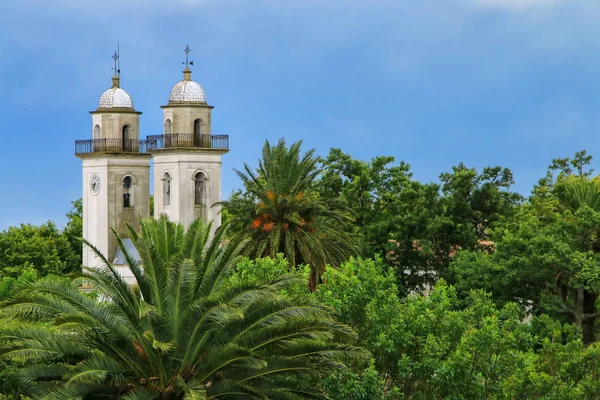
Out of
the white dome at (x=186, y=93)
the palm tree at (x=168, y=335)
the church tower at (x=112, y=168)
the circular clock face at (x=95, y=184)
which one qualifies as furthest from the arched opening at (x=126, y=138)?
the palm tree at (x=168, y=335)

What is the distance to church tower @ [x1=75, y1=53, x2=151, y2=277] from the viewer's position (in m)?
83.5

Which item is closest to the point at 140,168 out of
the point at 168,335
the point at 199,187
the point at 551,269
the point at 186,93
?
the point at 199,187

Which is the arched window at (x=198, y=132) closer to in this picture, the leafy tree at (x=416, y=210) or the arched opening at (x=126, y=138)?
the arched opening at (x=126, y=138)

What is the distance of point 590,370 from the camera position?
33.1 m

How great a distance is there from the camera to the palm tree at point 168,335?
26953 mm

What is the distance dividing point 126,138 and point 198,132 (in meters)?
5.67

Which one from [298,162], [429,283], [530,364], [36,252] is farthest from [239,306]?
[36,252]

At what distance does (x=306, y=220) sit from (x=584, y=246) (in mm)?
9038

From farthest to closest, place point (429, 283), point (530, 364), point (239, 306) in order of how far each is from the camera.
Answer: point (429, 283) → point (530, 364) → point (239, 306)

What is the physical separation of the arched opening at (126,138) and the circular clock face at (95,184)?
2.43 metres

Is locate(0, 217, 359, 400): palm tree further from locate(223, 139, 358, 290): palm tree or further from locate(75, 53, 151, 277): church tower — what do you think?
locate(75, 53, 151, 277): church tower

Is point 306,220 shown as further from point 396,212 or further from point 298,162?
point 396,212

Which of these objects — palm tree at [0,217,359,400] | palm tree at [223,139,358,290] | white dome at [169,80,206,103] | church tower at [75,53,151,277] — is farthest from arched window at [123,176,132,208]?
palm tree at [0,217,359,400]

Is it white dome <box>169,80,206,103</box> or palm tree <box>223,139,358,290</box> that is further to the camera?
white dome <box>169,80,206,103</box>
